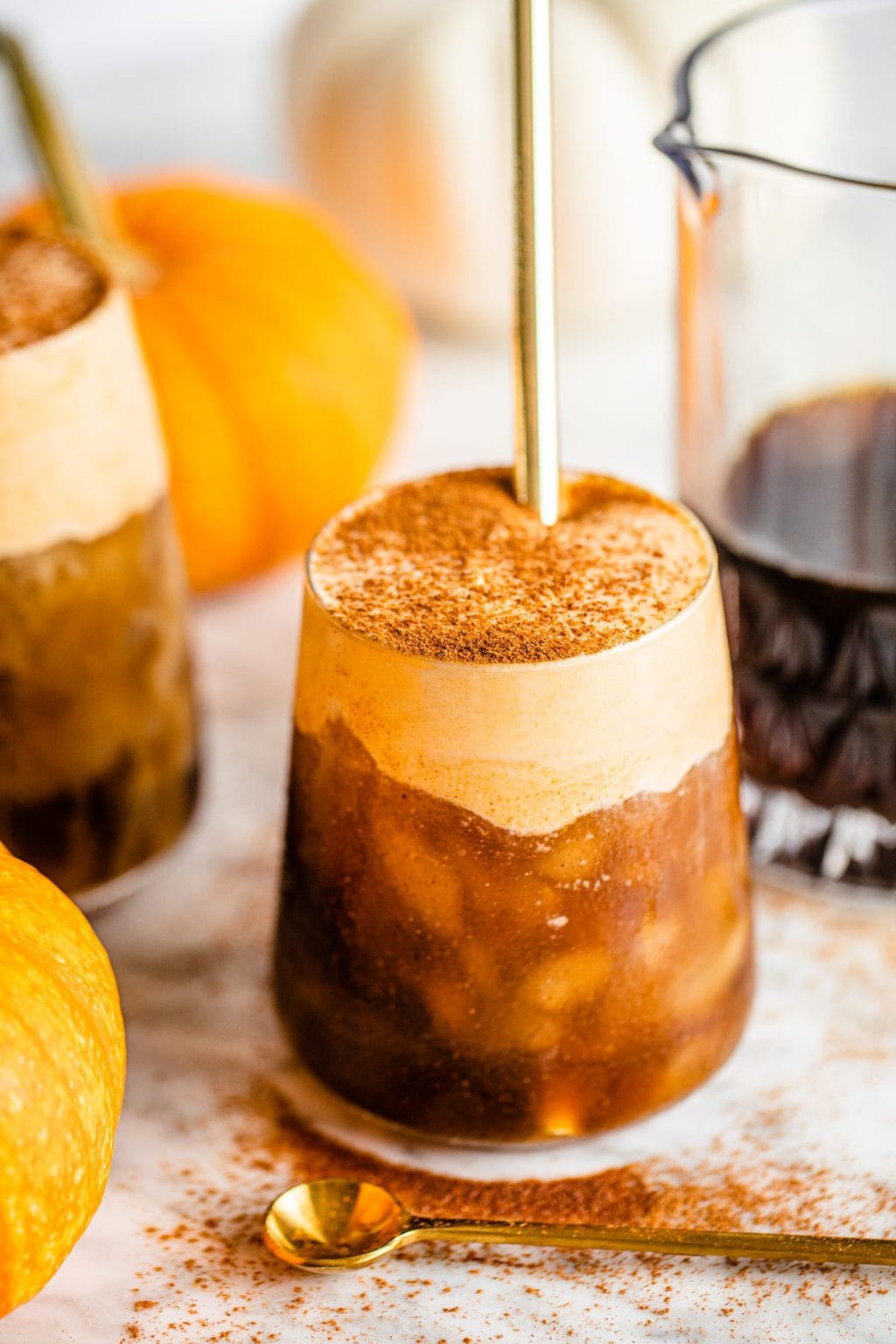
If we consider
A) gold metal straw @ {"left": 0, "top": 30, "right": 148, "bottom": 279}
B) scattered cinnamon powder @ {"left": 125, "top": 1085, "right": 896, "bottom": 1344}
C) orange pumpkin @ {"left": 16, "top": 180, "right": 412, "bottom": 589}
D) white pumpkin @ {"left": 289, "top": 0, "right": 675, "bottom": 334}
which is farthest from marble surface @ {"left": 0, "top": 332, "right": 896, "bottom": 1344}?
white pumpkin @ {"left": 289, "top": 0, "right": 675, "bottom": 334}

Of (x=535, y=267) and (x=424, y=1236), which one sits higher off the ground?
(x=535, y=267)

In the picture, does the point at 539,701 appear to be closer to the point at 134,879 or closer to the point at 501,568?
the point at 501,568

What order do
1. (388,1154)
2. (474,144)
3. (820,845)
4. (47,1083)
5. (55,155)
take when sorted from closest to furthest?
(47,1083), (388,1154), (820,845), (55,155), (474,144)

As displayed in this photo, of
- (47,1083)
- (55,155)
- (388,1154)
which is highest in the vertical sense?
(55,155)

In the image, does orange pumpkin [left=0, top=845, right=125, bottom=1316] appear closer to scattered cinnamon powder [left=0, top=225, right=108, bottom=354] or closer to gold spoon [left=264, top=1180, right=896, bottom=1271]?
gold spoon [left=264, top=1180, right=896, bottom=1271]

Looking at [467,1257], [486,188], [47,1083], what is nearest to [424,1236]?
[467,1257]

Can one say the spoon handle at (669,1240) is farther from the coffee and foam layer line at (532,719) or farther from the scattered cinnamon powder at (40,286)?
the scattered cinnamon powder at (40,286)
